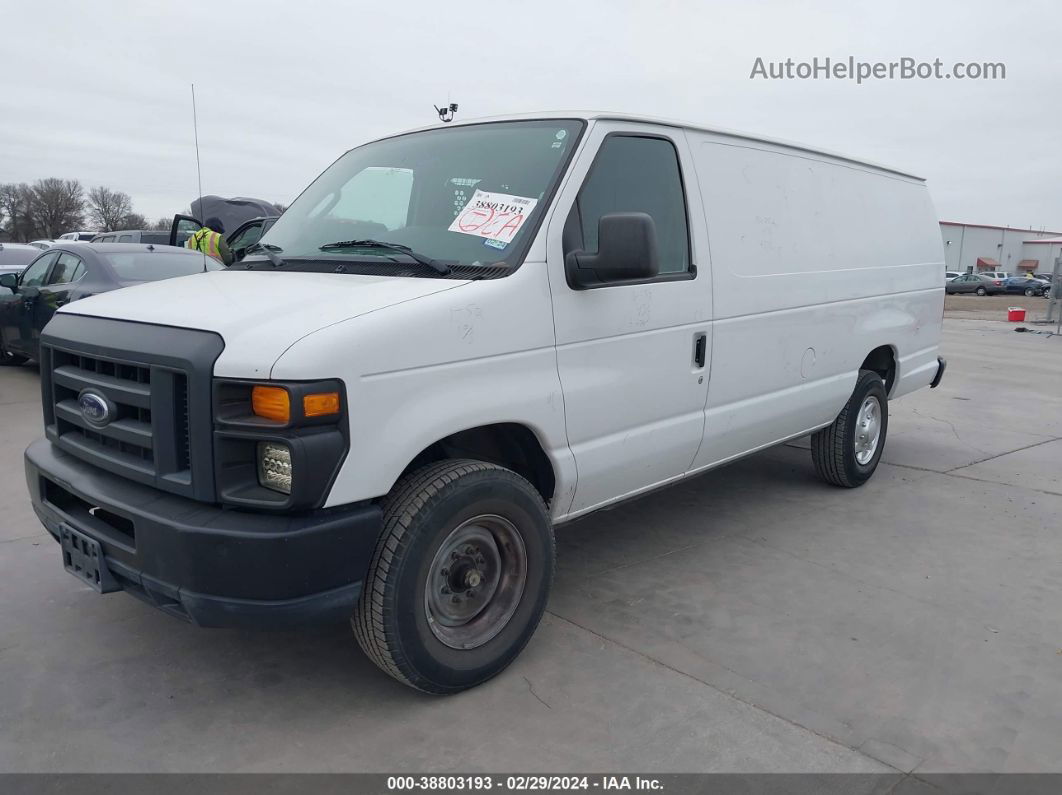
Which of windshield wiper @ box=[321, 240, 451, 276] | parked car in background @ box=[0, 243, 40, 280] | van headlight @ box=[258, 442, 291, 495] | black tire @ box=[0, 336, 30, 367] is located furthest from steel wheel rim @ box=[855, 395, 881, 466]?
parked car in background @ box=[0, 243, 40, 280]

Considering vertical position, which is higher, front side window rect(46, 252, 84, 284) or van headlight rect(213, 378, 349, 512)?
front side window rect(46, 252, 84, 284)

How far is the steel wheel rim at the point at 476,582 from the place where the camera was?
3.09 m

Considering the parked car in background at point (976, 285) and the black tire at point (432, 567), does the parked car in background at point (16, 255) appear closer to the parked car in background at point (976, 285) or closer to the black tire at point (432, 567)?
the black tire at point (432, 567)

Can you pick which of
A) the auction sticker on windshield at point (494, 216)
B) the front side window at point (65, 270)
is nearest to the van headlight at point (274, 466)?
the auction sticker on windshield at point (494, 216)

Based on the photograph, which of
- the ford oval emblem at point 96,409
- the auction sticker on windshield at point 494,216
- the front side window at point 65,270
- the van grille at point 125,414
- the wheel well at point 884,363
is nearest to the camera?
the van grille at point 125,414

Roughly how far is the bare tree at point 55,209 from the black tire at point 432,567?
64.4m

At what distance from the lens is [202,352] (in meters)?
2.63

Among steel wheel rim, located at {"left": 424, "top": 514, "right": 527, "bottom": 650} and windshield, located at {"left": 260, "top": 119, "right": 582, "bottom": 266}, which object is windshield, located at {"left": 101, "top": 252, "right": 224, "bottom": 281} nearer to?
windshield, located at {"left": 260, "top": 119, "right": 582, "bottom": 266}

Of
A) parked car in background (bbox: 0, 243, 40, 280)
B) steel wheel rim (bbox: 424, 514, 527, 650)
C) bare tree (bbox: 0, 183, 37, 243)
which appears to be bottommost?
steel wheel rim (bbox: 424, 514, 527, 650)

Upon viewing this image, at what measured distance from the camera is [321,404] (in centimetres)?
256

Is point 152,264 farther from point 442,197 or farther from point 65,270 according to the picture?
point 442,197

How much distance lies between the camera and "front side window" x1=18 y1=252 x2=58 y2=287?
9438mm

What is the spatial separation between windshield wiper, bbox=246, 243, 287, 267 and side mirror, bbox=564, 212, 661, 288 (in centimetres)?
134

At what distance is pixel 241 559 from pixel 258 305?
0.88m
